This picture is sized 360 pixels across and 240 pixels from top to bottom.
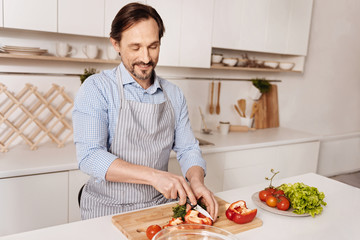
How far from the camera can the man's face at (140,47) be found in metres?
1.50

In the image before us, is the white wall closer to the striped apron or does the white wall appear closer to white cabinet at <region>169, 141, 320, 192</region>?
white cabinet at <region>169, 141, 320, 192</region>

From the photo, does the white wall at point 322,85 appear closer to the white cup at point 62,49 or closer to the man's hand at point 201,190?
the white cup at point 62,49

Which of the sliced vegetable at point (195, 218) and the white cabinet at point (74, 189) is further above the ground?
the sliced vegetable at point (195, 218)

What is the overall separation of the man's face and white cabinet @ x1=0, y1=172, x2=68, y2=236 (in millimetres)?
910

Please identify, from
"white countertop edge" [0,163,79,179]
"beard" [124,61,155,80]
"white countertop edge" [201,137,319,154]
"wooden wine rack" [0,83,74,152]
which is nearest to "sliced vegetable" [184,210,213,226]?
"beard" [124,61,155,80]

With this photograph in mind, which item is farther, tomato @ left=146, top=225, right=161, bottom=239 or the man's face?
the man's face

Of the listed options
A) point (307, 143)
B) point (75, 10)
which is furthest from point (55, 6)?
point (307, 143)

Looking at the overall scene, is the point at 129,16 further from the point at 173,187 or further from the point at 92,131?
the point at 173,187

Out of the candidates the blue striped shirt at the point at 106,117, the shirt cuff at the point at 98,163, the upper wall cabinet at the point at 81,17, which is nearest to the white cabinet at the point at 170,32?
the upper wall cabinet at the point at 81,17

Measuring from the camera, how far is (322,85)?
434 centimetres

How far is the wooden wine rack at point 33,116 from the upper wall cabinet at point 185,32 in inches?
32.9

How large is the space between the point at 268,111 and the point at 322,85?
1036 millimetres

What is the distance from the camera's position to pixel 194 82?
3283 millimetres

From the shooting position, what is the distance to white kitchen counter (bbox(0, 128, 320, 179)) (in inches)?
79.0
